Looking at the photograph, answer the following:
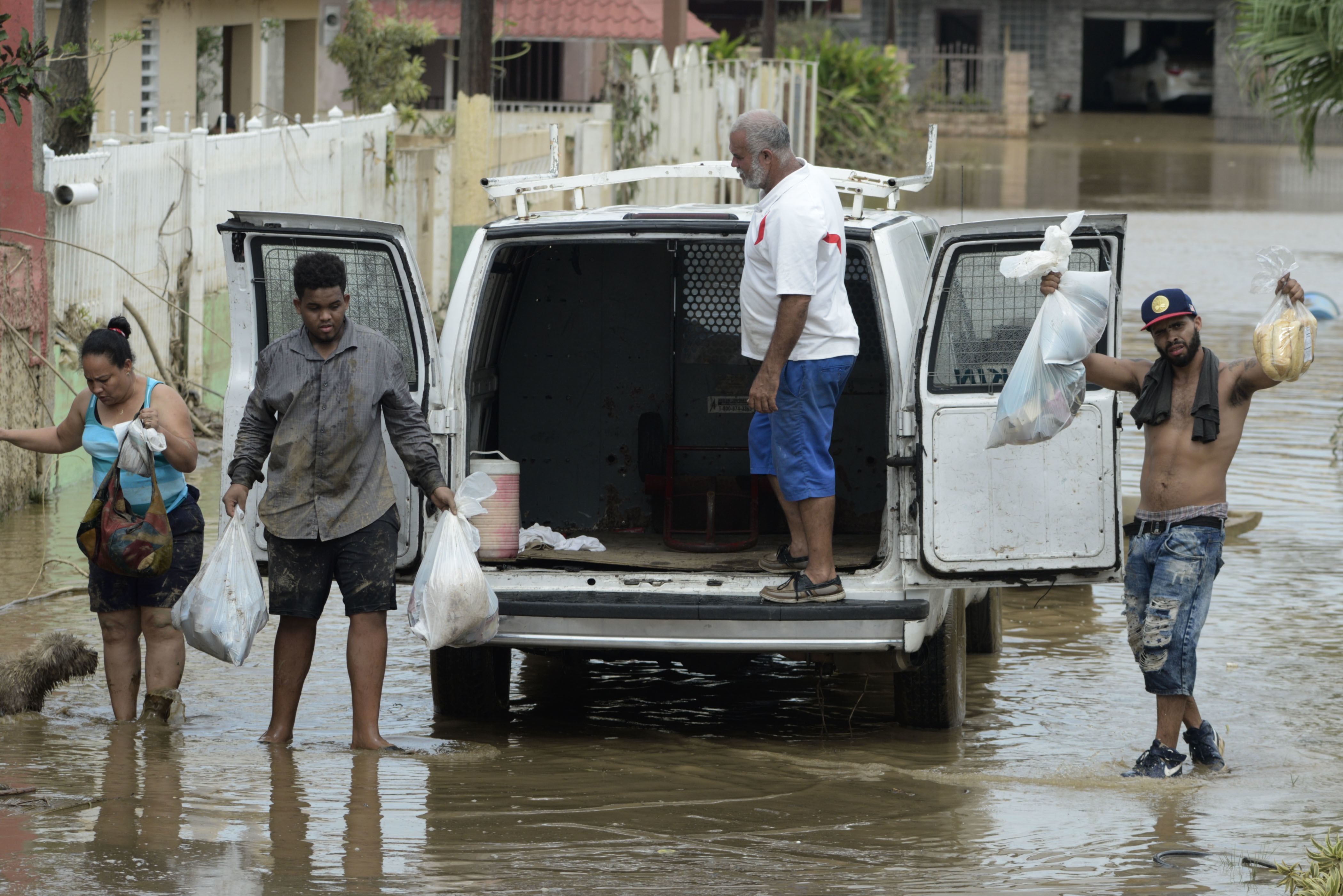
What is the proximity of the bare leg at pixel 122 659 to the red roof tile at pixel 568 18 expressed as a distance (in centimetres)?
2508

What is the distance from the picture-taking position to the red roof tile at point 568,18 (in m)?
30.7

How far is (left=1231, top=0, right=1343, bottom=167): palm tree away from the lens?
9391 mm

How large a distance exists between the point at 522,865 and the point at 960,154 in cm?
3888

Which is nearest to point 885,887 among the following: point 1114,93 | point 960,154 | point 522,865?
point 522,865

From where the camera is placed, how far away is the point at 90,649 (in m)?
6.72

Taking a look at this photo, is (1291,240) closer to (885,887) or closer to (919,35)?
(885,887)

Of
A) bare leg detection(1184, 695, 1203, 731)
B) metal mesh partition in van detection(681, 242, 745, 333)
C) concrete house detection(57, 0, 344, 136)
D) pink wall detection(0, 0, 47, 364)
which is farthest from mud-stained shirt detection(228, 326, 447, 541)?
concrete house detection(57, 0, 344, 136)

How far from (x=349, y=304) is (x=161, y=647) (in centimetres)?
132

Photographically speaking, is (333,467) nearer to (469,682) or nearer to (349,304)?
(349,304)

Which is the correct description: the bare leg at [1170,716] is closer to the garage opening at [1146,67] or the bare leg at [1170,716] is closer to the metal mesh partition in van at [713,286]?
the metal mesh partition in van at [713,286]

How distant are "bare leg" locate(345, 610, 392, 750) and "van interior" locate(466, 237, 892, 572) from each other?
1.49 m

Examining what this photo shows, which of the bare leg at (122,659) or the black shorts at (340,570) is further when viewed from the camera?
the bare leg at (122,659)

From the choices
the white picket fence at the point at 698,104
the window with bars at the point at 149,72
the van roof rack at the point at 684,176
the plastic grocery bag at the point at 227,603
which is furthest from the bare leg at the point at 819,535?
the window with bars at the point at 149,72

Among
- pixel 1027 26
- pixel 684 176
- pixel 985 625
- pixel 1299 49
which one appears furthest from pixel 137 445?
pixel 1027 26
